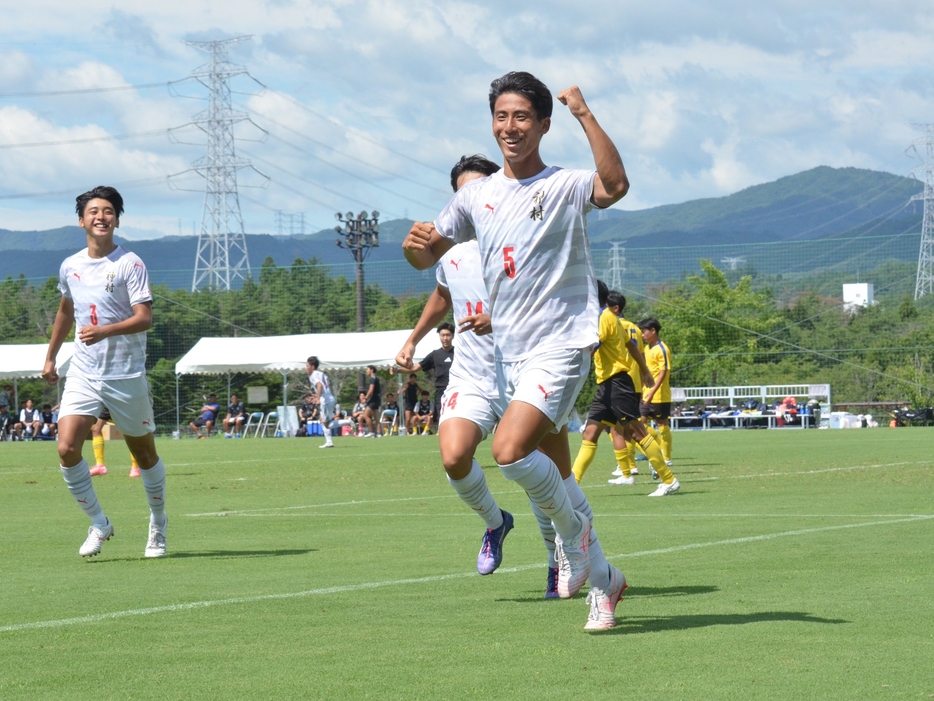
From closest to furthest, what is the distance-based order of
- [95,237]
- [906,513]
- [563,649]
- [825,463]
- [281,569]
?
1. [563,649]
2. [281,569]
3. [95,237]
4. [906,513]
5. [825,463]

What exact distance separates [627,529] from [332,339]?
34.5 meters

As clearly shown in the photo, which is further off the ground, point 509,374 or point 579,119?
point 579,119

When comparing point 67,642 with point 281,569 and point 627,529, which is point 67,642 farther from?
point 627,529

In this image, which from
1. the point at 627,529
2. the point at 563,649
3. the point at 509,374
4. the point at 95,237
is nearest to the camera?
the point at 563,649

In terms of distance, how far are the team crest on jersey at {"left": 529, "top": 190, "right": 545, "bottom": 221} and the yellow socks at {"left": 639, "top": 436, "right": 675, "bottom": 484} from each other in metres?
8.31

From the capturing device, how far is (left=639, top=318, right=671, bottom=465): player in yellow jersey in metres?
16.3

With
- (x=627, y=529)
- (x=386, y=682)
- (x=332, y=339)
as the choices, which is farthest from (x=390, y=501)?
(x=332, y=339)

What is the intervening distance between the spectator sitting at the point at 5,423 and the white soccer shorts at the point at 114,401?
121 ft

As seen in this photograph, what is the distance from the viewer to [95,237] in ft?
29.4

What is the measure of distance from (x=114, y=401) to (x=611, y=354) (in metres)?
6.24

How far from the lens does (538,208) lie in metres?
5.79

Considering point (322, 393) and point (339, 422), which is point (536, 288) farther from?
point (339, 422)

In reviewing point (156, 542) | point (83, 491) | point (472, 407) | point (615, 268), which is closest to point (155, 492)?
point (156, 542)

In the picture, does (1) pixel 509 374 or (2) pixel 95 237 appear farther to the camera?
(2) pixel 95 237
